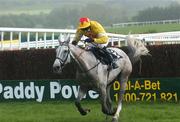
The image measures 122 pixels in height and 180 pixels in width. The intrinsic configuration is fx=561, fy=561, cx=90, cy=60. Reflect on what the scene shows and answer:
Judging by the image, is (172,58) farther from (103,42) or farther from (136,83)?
(103,42)

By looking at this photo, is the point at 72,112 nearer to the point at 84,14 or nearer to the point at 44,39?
the point at 44,39

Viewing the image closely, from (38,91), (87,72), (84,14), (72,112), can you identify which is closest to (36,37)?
(38,91)

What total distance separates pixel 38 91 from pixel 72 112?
3151 millimetres

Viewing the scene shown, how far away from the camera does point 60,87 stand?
617 inches

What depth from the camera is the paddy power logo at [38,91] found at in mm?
15602

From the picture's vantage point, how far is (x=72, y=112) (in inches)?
507

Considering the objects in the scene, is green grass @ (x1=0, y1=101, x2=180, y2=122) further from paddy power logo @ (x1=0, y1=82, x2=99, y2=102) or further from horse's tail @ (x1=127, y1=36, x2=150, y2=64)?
horse's tail @ (x1=127, y1=36, x2=150, y2=64)

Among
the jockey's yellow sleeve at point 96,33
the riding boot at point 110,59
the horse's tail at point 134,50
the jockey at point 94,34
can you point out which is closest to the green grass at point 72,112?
the riding boot at point 110,59

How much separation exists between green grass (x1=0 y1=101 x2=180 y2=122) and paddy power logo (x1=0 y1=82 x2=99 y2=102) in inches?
12.2

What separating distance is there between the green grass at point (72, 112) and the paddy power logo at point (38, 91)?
1.01 feet

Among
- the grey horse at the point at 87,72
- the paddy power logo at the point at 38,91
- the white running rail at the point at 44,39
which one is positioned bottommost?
the paddy power logo at the point at 38,91

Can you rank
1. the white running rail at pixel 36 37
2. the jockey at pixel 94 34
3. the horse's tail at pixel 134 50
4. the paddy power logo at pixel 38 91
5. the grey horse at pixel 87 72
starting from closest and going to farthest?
1. the grey horse at pixel 87 72
2. the jockey at pixel 94 34
3. the horse's tail at pixel 134 50
4. the paddy power logo at pixel 38 91
5. the white running rail at pixel 36 37

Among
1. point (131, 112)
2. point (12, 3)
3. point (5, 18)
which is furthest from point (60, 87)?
point (12, 3)

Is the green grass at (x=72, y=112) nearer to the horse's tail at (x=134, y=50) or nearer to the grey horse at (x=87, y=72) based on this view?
the grey horse at (x=87, y=72)
